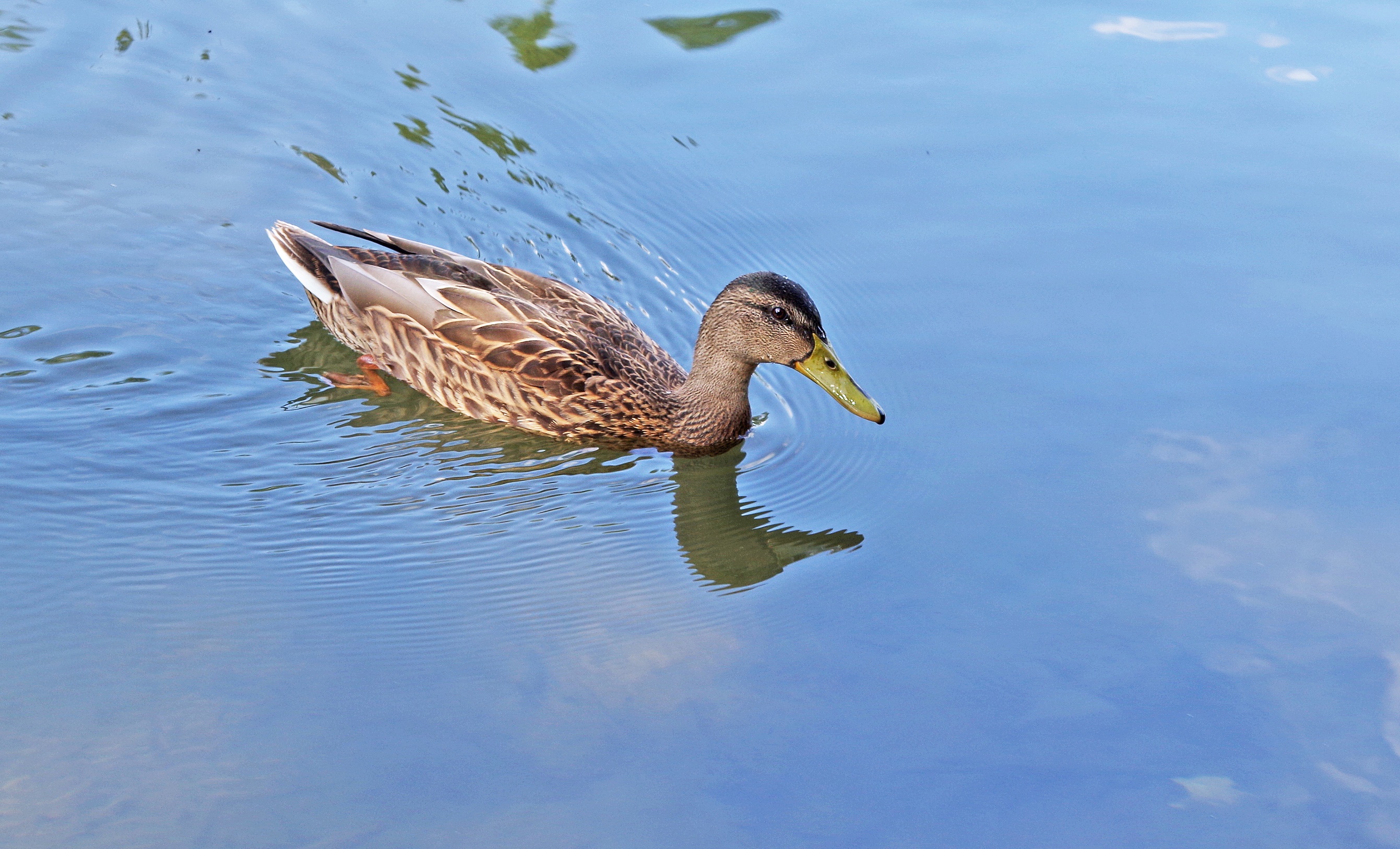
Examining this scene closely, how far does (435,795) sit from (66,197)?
17.8 ft

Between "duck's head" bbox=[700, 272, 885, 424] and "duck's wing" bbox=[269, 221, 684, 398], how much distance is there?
0.59m

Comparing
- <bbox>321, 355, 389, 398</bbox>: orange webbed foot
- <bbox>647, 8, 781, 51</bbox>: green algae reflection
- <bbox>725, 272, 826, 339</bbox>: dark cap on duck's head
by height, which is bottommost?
<bbox>321, 355, 389, 398</bbox>: orange webbed foot

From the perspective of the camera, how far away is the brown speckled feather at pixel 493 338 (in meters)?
6.97

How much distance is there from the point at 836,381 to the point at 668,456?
3.26 feet

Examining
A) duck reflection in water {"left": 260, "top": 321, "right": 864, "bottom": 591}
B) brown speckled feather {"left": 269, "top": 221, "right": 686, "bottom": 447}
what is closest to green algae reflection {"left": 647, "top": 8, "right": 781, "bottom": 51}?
brown speckled feather {"left": 269, "top": 221, "right": 686, "bottom": 447}

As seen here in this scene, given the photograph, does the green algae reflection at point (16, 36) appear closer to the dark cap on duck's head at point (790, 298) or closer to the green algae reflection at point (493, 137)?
the green algae reflection at point (493, 137)

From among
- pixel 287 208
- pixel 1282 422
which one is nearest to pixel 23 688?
pixel 287 208

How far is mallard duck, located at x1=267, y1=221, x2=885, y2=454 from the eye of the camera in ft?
22.2

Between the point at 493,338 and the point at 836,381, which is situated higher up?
the point at 836,381

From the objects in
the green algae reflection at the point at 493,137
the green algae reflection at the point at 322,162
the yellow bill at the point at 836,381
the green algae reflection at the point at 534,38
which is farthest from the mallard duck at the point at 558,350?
the green algae reflection at the point at 534,38

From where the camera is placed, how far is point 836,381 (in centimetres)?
674

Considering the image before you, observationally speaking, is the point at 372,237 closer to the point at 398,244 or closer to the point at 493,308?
the point at 398,244

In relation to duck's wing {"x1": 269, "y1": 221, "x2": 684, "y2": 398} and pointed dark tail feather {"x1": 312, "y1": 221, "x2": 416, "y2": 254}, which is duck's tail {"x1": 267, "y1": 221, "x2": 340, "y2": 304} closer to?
duck's wing {"x1": 269, "y1": 221, "x2": 684, "y2": 398}

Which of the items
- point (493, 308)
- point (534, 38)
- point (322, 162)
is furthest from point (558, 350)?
point (534, 38)
